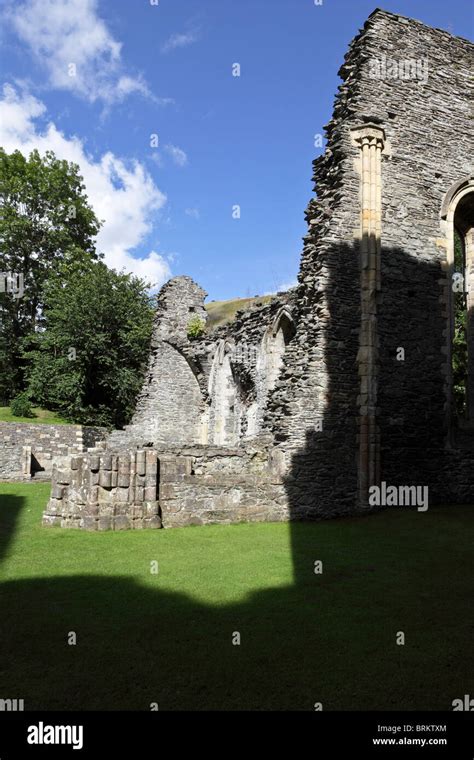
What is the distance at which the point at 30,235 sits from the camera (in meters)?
Result: 33.4

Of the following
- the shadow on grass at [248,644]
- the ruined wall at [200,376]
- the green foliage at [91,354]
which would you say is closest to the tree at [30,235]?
the green foliage at [91,354]

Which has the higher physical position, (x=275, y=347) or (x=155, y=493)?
(x=275, y=347)

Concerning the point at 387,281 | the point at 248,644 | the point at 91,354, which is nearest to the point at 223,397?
the point at 91,354

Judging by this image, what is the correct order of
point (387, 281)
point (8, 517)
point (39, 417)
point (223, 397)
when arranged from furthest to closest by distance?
point (39, 417) < point (223, 397) < point (387, 281) < point (8, 517)

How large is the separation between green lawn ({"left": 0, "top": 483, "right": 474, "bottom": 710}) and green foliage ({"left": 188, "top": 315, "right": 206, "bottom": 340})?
49.9 ft

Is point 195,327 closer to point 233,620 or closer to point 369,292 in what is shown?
point 369,292

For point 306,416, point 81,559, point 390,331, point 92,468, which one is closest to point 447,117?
point 390,331

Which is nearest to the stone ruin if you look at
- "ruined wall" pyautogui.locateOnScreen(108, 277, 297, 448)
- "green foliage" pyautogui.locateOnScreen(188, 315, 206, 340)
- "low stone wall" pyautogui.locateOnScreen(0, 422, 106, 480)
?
"ruined wall" pyautogui.locateOnScreen(108, 277, 297, 448)

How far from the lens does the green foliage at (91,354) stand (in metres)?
27.9

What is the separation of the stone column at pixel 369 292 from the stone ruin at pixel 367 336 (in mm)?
26

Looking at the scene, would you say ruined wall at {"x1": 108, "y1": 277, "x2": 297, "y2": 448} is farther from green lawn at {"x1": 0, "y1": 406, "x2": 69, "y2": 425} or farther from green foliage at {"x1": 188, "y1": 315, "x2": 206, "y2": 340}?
green lawn at {"x1": 0, "y1": 406, "x2": 69, "y2": 425}

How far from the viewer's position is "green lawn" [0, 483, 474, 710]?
3939 mm

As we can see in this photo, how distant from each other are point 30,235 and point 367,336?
2677 cm

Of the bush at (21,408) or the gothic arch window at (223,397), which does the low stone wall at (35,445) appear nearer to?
the gothic arch window at (223,397)
